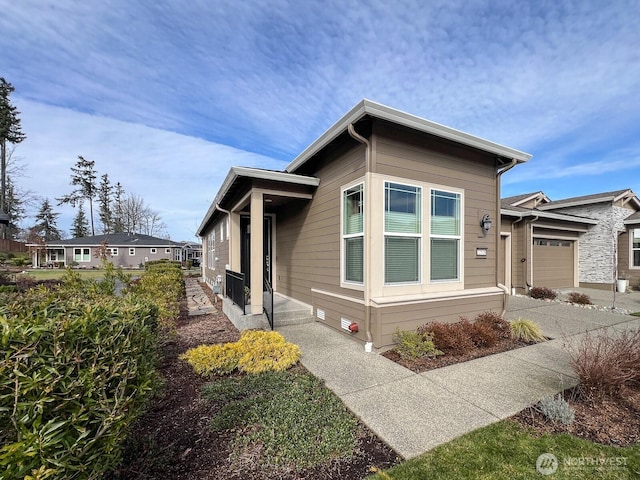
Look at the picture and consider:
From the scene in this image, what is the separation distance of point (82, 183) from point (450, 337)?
5002cm

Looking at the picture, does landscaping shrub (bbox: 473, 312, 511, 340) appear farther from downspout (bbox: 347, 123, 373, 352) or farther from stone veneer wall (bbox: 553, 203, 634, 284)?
stone veneer wall (bbox: 553, 203, 634, 284)

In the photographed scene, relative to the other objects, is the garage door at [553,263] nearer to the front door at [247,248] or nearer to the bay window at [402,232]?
the bay window at [402,232]

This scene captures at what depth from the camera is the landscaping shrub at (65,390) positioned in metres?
1.30

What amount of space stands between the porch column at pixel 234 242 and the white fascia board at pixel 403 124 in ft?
7.70

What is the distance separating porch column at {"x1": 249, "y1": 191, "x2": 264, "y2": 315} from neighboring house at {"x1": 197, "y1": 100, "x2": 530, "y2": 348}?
21 mm

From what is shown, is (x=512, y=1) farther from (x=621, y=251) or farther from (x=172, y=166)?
(x=172, y=166)

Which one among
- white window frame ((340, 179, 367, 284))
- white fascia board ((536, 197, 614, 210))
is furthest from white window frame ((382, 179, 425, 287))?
white fascia board ((536, 197, 614, 210))

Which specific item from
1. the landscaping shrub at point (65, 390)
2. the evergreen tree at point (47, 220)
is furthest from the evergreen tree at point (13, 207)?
the landscaping shrub at point (65, 390)

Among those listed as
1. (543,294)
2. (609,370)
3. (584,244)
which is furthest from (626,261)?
(609,370)

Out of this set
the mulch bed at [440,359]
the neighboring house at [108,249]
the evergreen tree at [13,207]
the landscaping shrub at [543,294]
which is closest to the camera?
the mulch bed at [440,359]

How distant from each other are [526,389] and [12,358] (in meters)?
4.78

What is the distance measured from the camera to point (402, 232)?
536cm

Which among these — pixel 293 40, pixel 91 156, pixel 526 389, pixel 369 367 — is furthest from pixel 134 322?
pixel 91 156

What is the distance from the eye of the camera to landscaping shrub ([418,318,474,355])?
4.74 meters
